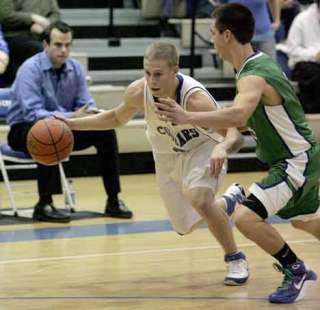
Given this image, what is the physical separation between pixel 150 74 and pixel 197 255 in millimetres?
1552

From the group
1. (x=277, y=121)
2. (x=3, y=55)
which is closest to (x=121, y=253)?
(x=277, y=121)

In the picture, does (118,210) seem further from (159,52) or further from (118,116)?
(159,52)

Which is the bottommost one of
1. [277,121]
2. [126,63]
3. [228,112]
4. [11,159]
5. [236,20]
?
[126,63]

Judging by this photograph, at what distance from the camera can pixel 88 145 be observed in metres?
7.68

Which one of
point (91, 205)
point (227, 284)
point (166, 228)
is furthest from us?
point (91, 205)

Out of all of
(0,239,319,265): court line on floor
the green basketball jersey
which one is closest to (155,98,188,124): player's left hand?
the green basketball jersey

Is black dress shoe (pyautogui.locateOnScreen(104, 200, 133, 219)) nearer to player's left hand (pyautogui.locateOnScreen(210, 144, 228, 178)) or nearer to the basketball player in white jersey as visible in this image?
the basketball player in white jersey

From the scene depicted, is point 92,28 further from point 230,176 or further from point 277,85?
point 277,85

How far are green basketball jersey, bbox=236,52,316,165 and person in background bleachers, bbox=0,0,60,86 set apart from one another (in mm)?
4348

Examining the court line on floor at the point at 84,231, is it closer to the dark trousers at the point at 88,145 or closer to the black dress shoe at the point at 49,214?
the black dress shoe at the point at 49,214

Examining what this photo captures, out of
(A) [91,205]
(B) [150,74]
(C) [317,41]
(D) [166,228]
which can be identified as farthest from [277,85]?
(C) [317,41]

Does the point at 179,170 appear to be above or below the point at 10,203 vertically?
above

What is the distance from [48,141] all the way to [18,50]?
3090 mm

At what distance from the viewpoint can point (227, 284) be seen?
5.43 meters
